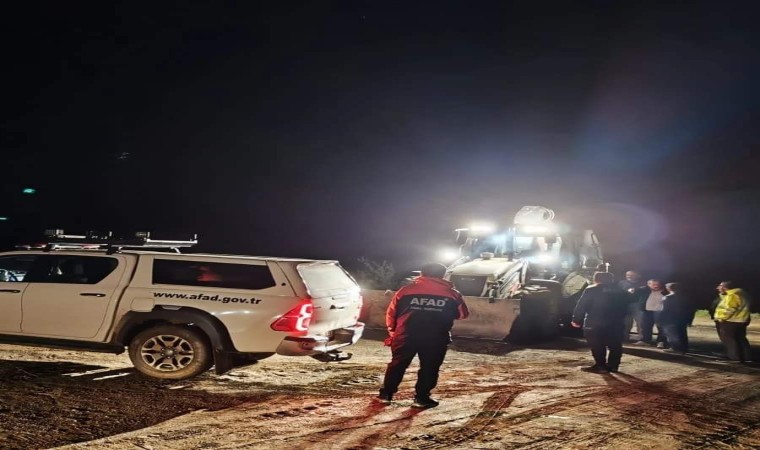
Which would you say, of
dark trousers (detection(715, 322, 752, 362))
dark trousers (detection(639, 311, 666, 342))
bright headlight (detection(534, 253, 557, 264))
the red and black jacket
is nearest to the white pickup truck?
the red and black jacket

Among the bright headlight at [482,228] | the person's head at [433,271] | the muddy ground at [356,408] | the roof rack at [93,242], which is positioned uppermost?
the bright headlight at [482,228]

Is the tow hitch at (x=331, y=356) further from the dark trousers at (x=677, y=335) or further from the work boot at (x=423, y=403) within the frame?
the dark trousers at (x=677, y=335)

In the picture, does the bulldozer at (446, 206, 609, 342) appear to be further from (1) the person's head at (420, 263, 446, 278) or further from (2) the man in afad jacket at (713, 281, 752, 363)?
(1) the person's head at (420, 263, 446, 278)

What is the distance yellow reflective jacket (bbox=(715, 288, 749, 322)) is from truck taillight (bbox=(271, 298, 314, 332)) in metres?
7.85

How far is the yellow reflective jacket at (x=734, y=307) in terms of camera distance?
36.8ft

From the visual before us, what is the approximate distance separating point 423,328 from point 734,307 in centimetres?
705

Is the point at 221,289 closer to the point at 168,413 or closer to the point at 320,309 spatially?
the point at 320,309

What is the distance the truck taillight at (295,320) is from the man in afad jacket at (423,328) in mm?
974

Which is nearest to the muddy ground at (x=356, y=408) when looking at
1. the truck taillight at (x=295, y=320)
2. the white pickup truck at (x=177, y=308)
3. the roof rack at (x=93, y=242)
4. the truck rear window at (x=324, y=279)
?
the white pickup truck at (x=177, y=308)

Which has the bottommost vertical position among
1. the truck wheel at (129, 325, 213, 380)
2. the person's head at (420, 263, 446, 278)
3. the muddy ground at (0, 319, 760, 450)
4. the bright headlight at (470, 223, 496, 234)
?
the muddy ground at (0, 319, 760, 450)

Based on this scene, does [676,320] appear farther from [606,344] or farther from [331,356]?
[331,356]

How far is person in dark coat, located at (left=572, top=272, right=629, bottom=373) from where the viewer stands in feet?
31.9

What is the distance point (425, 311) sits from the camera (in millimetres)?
7047

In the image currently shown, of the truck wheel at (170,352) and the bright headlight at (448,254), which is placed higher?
the bright headlight at (448,254)
